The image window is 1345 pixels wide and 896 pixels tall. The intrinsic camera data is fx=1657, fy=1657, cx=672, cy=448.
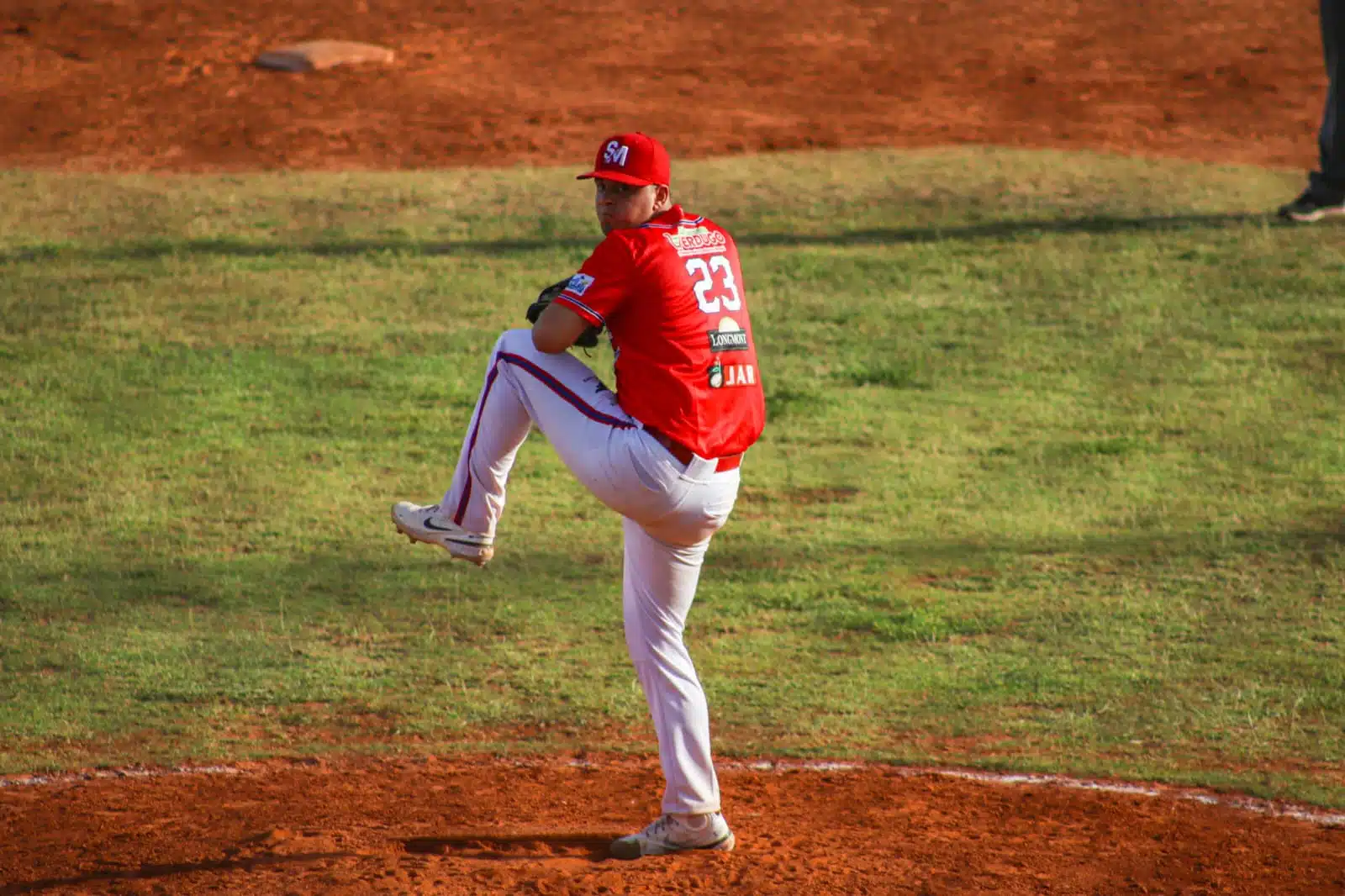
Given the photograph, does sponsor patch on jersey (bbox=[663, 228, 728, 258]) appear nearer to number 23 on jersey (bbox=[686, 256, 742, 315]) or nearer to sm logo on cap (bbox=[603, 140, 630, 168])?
number 23 on jersey (bbox=[686, 256, 742, 315])

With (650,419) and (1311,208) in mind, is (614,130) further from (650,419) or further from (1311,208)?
(650,419)

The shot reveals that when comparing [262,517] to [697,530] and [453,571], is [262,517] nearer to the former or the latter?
[453,571]

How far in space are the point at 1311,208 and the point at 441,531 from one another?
38.7 feet

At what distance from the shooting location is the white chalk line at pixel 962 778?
6.20 metres

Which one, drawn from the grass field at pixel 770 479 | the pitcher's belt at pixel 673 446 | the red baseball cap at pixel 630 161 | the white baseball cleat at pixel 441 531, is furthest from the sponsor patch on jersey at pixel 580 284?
the grass field at pixel 770 479

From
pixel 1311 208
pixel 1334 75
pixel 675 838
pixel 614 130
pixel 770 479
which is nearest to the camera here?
pixel 675 838

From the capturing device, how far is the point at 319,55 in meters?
18.1

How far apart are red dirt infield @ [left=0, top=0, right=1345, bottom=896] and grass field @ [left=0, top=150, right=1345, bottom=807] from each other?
59 centimetres

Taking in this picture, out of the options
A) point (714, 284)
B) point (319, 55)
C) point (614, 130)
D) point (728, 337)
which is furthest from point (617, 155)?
point (319, 55)

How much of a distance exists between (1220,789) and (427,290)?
8.43m

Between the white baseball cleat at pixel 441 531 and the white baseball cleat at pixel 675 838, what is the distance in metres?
1.01

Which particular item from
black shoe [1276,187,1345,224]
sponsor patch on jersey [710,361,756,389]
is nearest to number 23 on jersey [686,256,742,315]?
sponsor patch on jersey [710,361,756,389]

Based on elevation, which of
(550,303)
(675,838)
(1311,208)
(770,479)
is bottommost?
(770,479)

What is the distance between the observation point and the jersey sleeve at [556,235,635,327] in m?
4.85
